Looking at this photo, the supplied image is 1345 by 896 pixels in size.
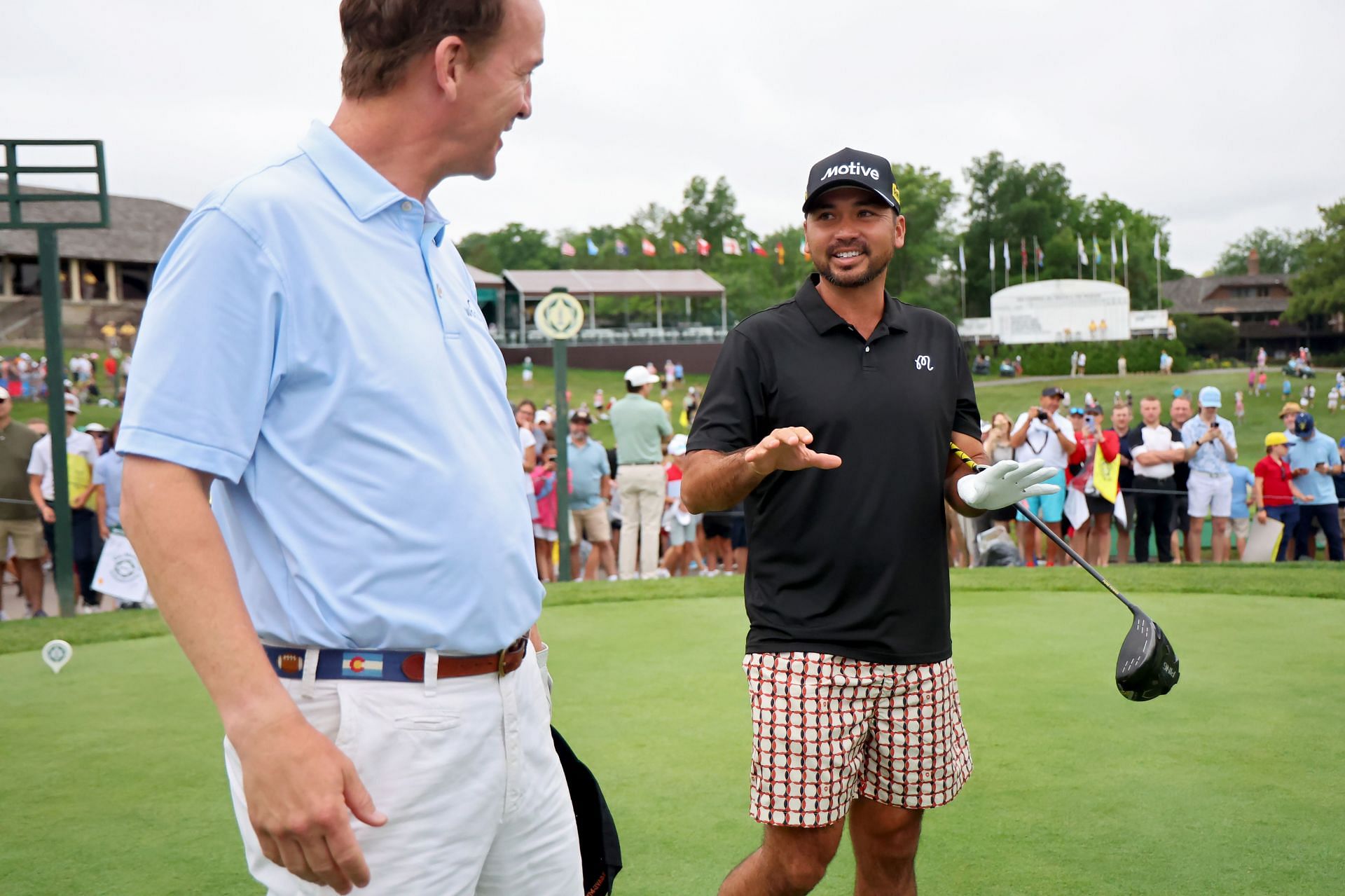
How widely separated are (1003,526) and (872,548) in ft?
30.8

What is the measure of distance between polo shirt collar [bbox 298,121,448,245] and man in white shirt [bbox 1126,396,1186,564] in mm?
11423

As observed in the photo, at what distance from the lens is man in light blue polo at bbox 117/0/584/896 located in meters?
1.49

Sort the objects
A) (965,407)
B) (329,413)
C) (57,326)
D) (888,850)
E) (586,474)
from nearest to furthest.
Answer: (329,413)
(888,850)
(965,407)
(57,326)
(586,474)

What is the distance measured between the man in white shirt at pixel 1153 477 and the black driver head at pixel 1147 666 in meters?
9.35

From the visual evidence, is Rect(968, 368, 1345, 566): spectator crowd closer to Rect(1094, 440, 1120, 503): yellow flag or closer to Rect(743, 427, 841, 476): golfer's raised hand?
Rect(1094, 440, 1120, 503): yellow flag

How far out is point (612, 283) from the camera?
5878 centimetres

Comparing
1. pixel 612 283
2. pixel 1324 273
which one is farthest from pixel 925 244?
pixel 612 283

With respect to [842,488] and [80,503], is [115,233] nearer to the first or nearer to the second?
[80,503]

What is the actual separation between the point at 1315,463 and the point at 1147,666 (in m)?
10.6

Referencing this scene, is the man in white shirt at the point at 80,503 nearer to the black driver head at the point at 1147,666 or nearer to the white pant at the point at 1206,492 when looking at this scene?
the black driver head at the point at 1147,666

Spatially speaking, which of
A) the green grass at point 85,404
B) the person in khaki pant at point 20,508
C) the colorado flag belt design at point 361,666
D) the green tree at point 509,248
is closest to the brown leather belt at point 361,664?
the colorado flag belt design at point 361,666

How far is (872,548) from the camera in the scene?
311cm

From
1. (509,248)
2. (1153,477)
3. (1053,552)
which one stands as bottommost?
(1053,552)

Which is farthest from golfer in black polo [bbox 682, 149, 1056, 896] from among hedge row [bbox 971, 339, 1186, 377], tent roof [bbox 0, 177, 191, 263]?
hedge row [bbox 971, 339, 1186, 377]
